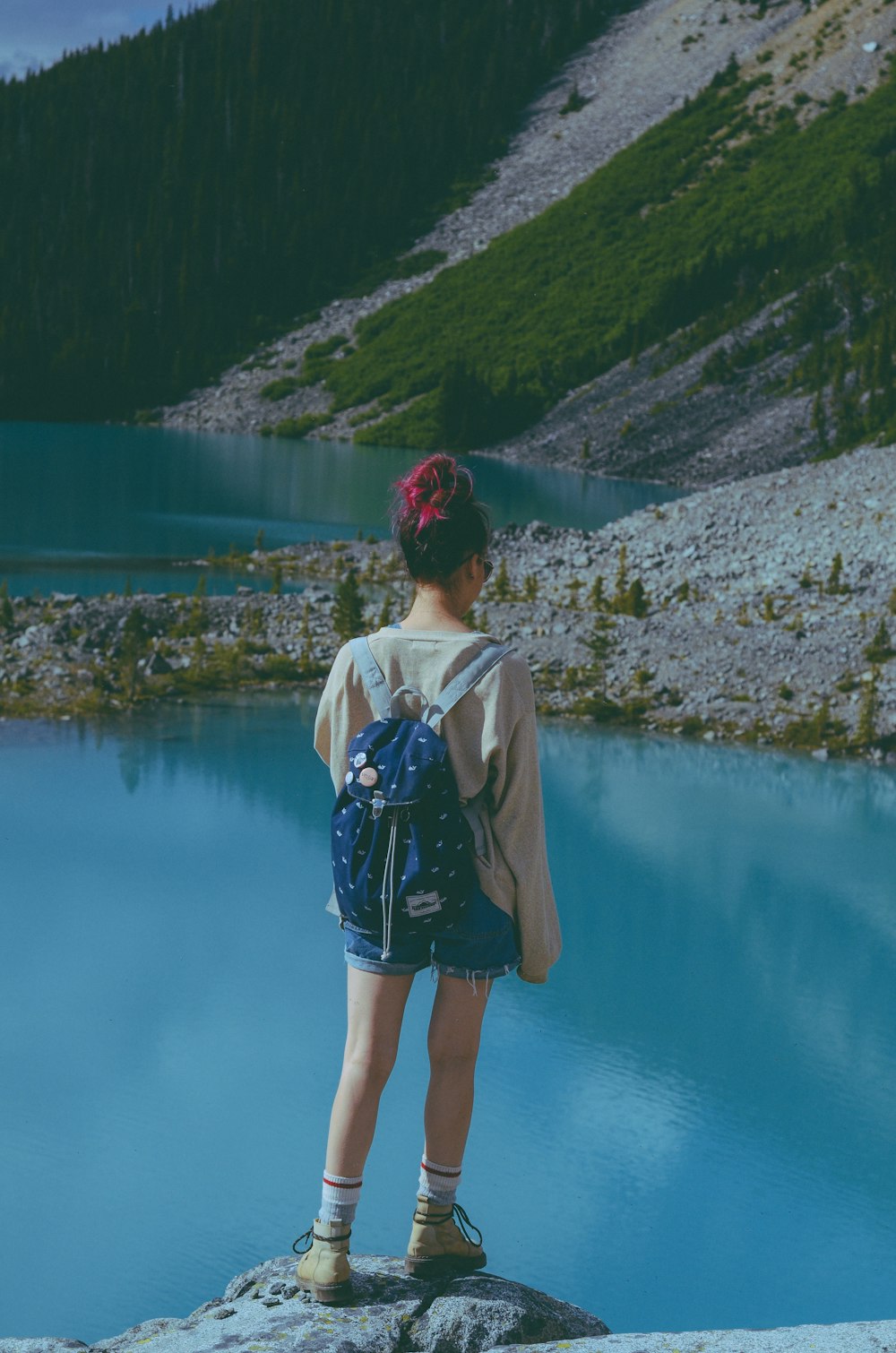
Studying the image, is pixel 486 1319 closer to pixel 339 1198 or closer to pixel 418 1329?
pixel 418 1329

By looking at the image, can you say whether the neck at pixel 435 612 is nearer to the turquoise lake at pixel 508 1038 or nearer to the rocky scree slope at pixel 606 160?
the turquoise lake at pixel 508 1038

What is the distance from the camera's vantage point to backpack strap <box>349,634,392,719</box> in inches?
140

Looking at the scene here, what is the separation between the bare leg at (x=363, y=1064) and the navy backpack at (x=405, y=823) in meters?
0.13

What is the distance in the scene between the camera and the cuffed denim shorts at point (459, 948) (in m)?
3.57

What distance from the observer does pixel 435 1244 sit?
3.76 metres

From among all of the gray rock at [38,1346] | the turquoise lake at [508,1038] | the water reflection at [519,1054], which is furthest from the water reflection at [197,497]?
the gray rock at [38,1346]

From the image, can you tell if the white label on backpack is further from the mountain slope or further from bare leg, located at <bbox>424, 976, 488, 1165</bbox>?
the mountain slope

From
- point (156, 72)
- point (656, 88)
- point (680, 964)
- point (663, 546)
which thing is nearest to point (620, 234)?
point (656, 88)

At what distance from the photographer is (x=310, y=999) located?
816 centimetres

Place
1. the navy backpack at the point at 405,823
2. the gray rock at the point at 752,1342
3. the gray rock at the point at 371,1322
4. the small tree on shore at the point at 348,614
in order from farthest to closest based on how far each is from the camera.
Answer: the small tree on shore at the point at 348,614 < the navy backpack at the point at 405,823 < the gray rock at the point at 371,1322 < the gray rock at the point at 752,1342

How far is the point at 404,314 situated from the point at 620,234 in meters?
13.8

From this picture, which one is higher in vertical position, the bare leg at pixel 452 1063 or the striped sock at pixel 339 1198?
the bare leg at pixel 452 1063

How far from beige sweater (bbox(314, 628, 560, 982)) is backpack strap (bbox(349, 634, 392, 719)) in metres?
0.02

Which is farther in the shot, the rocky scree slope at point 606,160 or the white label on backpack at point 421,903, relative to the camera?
the rocky scree slope at point 606,160
